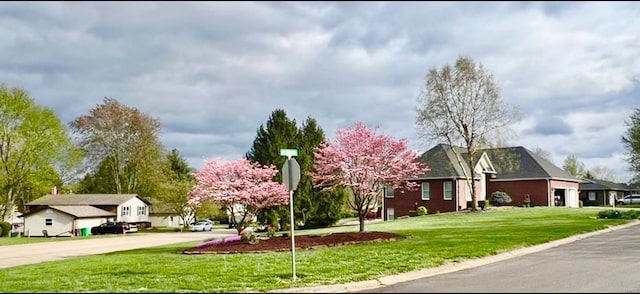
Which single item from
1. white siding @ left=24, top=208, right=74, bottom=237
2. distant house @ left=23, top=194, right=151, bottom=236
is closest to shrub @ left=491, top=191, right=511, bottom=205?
distant house @ left=23, top=194, right=151, bottom=236

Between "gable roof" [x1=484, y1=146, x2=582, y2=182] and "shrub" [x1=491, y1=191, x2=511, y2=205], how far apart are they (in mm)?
2563

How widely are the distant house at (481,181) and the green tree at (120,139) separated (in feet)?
108

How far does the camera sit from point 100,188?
8394 cm

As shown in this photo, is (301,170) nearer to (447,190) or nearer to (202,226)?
(447,190)

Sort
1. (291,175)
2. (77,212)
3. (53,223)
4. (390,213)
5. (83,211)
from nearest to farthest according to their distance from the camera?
(291,175) < (390,213) < (53,223) < (77,212) < (83,211)

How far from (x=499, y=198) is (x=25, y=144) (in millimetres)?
50057

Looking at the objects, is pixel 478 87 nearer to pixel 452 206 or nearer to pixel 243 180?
pixel 452 206

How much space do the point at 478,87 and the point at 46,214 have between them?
47204mm

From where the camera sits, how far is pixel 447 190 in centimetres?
5322

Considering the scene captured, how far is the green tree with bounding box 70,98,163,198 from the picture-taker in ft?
228

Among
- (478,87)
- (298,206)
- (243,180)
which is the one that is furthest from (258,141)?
(243,180)

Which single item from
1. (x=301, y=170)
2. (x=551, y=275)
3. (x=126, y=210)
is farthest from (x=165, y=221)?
(x=551, y=275)

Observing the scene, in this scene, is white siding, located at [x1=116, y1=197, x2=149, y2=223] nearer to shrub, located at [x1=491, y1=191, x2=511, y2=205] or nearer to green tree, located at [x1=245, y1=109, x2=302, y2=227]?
green tree, located at [x1=245, y1=109, x2=302, y2=227]

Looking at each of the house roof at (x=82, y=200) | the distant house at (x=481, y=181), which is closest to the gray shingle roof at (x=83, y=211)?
the house roof at (x=82, y=200)
